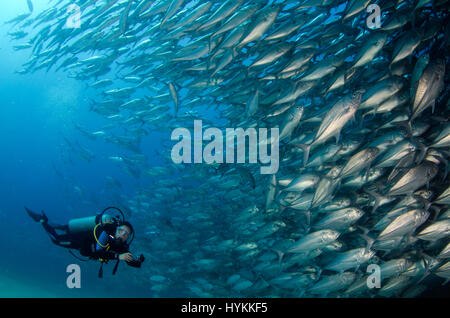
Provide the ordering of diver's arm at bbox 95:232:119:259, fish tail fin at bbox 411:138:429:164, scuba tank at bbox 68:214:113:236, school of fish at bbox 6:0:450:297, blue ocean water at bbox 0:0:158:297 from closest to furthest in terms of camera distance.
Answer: fish tail fin at bbox 411:138:429:164
school of fish at bbox 6:0:450:297
diver's arm at bbox 95:232:119:259
scuba tank at bbox 68:214:113:236
blue ocean water at bbox 0:0:158:297

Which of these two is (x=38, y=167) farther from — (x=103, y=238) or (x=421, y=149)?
(x=421, y=149)

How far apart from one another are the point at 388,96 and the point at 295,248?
2650mm

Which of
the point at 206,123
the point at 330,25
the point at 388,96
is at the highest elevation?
the point at 206,123

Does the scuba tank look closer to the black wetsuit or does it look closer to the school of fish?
the black wetsuit

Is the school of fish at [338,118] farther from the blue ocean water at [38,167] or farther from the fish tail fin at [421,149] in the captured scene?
the blue ocean water at [38,167]

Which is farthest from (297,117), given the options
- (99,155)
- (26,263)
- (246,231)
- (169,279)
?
(99,155)

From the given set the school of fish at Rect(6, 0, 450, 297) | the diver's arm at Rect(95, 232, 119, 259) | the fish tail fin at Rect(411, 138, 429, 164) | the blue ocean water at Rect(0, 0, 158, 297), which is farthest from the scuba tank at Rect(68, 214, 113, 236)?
the blue ocean water at Rect(0, 0, 158, 297)

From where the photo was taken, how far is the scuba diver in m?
3.79

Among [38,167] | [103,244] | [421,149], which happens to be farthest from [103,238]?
[38,167]

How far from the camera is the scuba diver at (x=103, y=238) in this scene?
12.4 ft

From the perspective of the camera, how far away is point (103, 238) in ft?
12.6

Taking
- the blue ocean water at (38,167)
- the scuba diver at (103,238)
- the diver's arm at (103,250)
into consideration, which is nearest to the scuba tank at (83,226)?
the scuba diver at (103,238)

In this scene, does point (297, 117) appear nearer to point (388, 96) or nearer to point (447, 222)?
point (388, 96)

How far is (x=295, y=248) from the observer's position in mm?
4129
